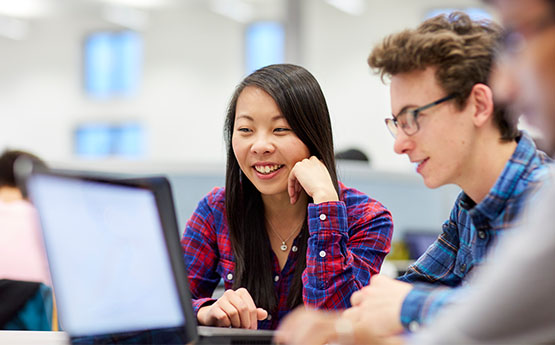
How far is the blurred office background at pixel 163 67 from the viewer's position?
9188 mm

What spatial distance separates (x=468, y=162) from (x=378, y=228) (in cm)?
49

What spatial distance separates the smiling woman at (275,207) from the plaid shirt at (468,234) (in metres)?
0.23

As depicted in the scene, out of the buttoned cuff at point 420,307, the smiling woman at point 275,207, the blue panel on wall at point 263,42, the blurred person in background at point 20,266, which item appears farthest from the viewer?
the blue panel on wall at point 263,42

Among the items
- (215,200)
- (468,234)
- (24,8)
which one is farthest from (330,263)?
(24,8)

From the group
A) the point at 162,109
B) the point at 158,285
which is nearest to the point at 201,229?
the point at 158,285

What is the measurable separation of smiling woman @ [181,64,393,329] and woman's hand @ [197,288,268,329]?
0.12 meters

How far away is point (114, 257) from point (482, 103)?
0.71m

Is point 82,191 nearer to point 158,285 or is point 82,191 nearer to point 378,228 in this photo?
point 158,285

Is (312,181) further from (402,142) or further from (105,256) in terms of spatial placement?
(105,256)

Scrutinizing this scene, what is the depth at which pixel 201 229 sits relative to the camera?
1.73m

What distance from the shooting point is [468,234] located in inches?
50.6

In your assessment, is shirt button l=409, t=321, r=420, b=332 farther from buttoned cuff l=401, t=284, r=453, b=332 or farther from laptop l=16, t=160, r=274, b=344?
laptop l=16, t=160, r=274, b=344

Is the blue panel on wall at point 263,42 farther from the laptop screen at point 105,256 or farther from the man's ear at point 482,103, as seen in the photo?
the laptop screen at point 105,256

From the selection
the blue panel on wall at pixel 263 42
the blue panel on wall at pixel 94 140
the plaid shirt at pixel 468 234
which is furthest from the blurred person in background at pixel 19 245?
the blue panel on wall at pixel 94 140
